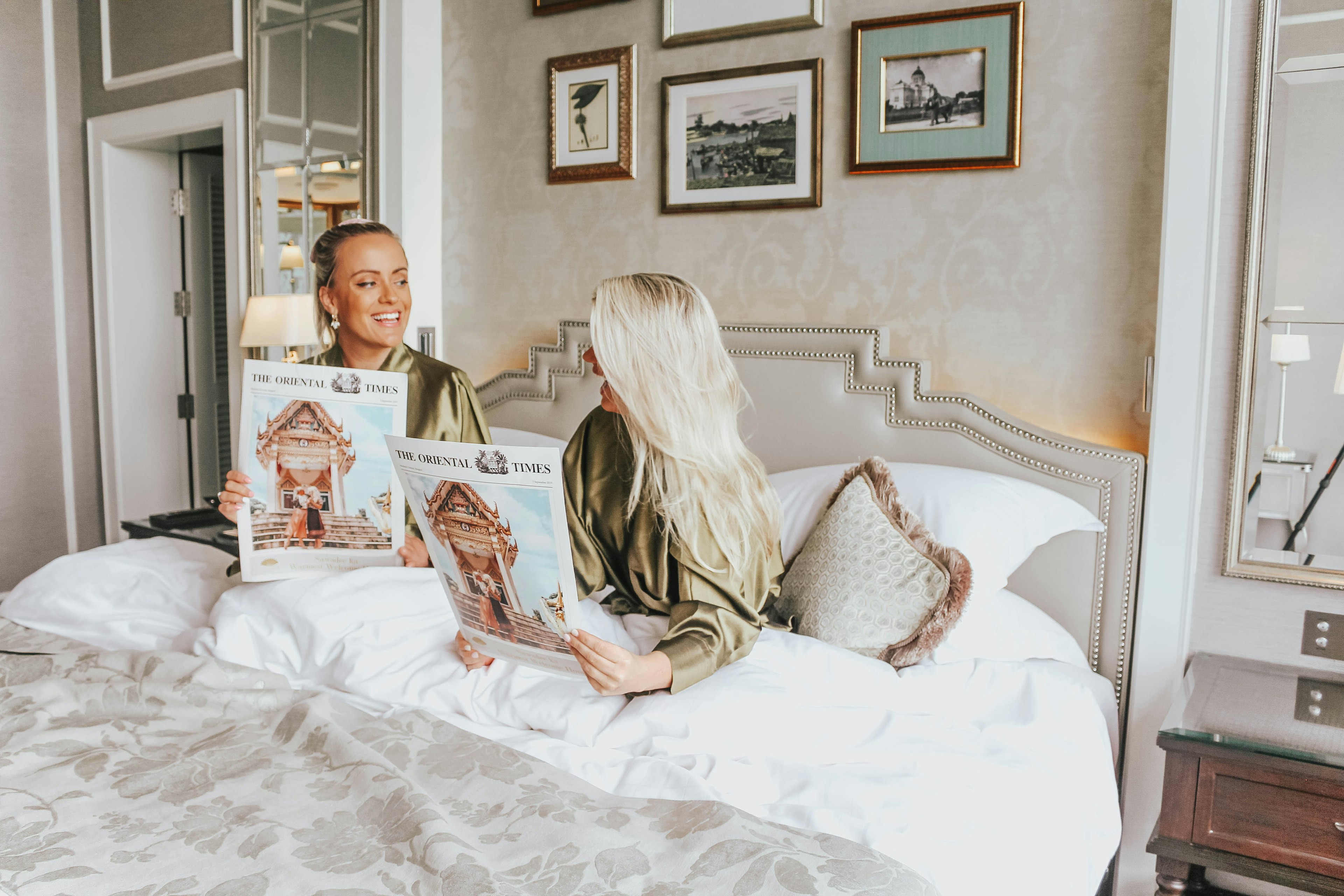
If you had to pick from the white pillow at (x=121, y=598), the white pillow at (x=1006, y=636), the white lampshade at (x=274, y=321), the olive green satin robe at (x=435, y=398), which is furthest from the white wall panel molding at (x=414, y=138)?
the white pillow at (x=1006, y=636)

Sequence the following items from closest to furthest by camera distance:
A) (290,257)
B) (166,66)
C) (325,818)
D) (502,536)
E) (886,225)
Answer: (325,818)
(502,536)
(886,225)
(290,257)
(166,66)

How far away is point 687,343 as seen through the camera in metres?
1.53

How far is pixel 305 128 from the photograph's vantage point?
341cm

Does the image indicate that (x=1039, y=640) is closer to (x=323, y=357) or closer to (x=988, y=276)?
(x=988, y=276)

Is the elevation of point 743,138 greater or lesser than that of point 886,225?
greater

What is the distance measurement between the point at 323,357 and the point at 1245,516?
6.64 ft

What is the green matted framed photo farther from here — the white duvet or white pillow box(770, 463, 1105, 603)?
the white duvet

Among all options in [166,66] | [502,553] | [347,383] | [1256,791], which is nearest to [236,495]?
[347,383]

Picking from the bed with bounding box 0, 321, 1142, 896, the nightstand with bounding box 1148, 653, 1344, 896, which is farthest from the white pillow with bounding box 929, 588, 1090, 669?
the nightstand with bounding box 1148, 653, 1344, 896

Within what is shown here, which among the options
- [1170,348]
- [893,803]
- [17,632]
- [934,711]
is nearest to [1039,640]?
[934,711]

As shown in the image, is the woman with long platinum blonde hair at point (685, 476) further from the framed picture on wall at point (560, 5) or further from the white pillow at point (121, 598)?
the framed picture on wall at point (560, 5)

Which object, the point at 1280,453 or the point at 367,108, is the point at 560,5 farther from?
the point at 1280,453

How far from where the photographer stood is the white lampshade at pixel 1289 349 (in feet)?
5.91

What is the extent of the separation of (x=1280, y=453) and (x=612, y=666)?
141cm
